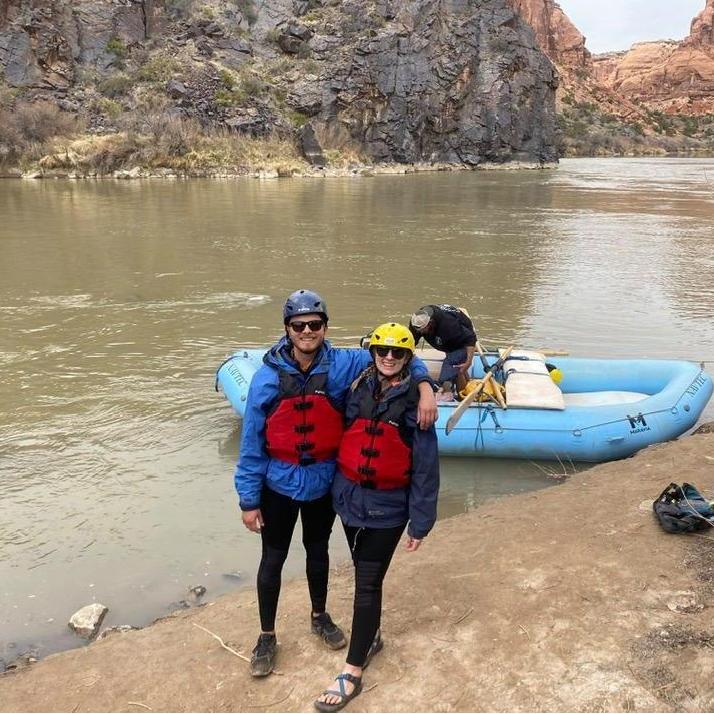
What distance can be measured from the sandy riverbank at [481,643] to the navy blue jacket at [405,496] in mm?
797

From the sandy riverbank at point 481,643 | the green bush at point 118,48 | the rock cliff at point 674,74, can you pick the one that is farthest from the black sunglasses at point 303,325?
the rock cliff at point 674,74

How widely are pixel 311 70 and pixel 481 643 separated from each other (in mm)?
54375

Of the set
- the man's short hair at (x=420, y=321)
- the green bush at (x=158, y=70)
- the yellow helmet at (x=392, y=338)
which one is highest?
the green bush at (x=158, y=70)

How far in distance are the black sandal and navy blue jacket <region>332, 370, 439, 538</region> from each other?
0.69 meters

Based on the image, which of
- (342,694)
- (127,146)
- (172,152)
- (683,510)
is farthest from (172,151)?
(342,694)

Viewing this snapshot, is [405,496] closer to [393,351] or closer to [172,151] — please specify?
[393,351]

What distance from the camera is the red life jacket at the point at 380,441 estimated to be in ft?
8.61

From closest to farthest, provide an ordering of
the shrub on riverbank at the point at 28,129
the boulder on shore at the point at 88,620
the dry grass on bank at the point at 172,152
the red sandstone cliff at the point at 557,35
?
the boulder on shore at the point at 88,620
the shrub on riverbank at the point at 28,129
the dry grass on bank at the point at 172,152
the red sandstone cliff at the point at 557,35

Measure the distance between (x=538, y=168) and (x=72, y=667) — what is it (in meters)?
63.1

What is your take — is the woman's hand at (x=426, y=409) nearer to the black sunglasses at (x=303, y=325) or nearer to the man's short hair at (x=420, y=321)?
the black sunglasses at (x=303, y=325)

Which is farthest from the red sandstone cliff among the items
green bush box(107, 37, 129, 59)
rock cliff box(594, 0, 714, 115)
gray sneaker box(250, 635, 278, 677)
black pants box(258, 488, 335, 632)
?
gray sneaker box(250, 635, 278, 677)

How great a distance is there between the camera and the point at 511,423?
5.95m

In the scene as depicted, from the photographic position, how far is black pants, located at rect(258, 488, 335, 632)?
9.28ft

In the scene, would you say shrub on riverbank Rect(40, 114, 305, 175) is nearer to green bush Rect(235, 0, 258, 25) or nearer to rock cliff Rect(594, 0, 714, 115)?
green bush Rect(235, 0, 258, 25)
